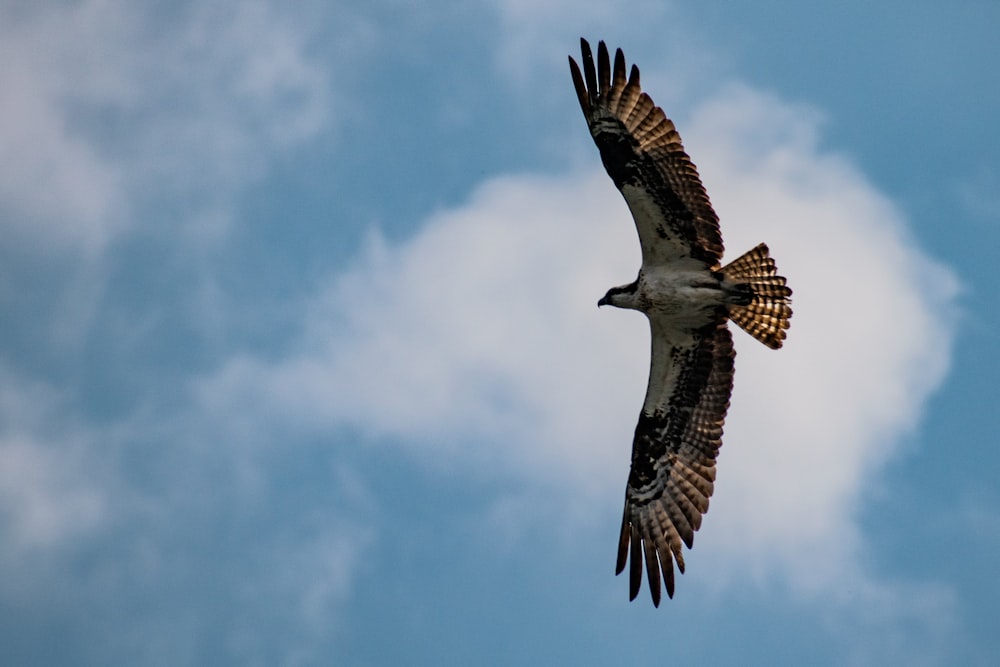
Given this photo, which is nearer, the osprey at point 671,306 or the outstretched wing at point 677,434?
the osprey at point 671,306

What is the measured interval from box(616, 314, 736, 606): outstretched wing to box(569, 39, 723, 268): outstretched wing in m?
0.95

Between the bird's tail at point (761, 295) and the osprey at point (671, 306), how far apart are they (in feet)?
0.03

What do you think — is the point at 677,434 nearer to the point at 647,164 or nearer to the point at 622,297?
the point at 622,297

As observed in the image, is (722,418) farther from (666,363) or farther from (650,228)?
(650,228)

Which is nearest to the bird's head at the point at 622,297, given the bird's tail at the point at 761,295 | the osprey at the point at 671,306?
the osprey at the point at 671,306

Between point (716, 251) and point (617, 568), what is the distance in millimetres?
3461

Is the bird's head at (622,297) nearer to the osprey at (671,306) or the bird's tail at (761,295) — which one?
the osprey at (671,306)

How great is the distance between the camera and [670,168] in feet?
44.0

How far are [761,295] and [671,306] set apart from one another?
934mm

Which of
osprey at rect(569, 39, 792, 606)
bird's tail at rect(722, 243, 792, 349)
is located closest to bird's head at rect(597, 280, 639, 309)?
osprey at rect(569, 39, 792, 606)

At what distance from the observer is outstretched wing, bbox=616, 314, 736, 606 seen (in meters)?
14.2

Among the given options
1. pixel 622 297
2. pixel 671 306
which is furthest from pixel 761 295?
pixel 622 297

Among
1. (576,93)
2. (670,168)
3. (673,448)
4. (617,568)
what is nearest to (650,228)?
(670,168)

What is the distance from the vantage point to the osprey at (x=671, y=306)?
13.5 meters
